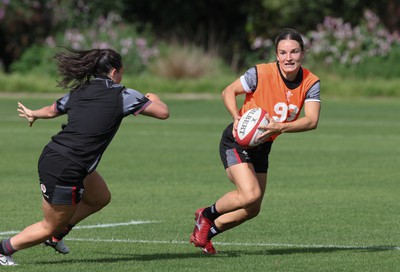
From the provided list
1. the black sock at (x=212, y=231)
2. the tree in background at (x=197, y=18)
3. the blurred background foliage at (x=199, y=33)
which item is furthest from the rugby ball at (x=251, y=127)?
the tree in background at (x=197, y=18)

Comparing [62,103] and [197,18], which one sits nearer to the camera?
[62,103]

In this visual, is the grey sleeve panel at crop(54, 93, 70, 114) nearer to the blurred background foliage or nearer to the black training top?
the black training top

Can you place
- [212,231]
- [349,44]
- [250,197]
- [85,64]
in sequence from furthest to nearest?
[349,44], [212,231], [250,197], [85,64]

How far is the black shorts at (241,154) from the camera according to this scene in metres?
9.32

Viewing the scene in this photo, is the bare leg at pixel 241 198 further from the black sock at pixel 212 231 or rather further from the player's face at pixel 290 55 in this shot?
the player's face at pixel 290 55

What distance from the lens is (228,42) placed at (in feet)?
173

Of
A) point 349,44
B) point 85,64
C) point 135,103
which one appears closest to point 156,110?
point 135,103

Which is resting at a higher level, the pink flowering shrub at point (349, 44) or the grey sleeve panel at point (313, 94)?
the grey sleeve panel at point (313, 94)

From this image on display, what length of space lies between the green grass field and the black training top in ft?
3.03

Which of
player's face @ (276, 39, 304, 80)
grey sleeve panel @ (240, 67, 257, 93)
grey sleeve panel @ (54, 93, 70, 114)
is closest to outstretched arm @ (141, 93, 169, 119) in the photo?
grey sleeve panel @ (54, 93, 70, 114)

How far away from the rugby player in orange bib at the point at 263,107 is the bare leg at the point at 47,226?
4.74 ft

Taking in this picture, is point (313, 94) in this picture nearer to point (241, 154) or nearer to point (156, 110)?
point (241, 154)

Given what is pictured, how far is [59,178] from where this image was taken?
828 centimetres

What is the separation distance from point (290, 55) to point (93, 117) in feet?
6.06
